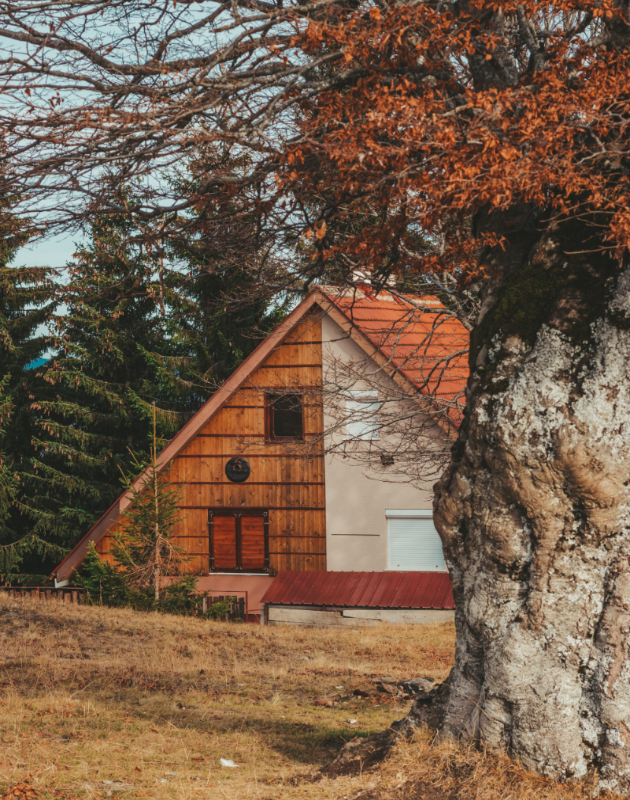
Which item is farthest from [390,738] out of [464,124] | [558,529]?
[464,124]

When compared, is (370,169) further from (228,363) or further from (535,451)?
(228,363)

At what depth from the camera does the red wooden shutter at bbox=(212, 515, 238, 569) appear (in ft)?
75.5

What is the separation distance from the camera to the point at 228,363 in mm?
32500

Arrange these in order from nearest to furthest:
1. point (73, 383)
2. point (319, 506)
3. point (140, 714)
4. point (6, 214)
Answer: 1. point (6, 214)
2. point (140, 714)
3. point (319, 506)
4. point (73, 383)

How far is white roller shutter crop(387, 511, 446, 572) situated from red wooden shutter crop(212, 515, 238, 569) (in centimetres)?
463

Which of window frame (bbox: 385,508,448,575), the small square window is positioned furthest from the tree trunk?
the small square window

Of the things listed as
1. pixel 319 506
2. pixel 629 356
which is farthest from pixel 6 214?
pixel 319 506

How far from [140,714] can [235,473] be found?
46.6ft

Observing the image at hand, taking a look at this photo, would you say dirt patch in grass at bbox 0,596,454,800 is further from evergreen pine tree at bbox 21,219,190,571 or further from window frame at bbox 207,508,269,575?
evergreen pine tree at bbox 21,219,190,571

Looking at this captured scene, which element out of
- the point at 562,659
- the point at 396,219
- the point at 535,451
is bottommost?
the point at 562,659

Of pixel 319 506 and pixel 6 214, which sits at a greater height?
pixel 6 214

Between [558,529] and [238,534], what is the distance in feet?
59.4

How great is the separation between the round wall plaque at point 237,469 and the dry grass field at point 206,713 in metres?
5.86

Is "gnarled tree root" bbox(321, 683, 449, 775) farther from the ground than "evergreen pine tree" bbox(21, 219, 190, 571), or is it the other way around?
"evergreen pine tree" bbox(21, 219, 190, 571)
